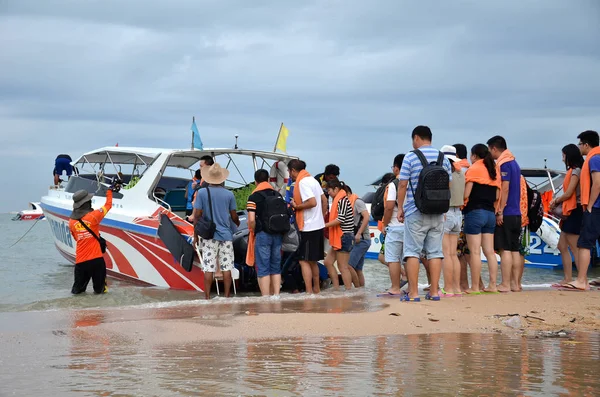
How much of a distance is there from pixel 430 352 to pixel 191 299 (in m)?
5.33

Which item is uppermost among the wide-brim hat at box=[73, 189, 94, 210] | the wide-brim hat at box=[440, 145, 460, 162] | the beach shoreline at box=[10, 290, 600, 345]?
the wide-brim hat at box=[440, 145, 460, 162]

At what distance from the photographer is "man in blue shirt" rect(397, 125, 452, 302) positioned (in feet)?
24.4

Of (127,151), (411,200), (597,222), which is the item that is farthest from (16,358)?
(127,151)

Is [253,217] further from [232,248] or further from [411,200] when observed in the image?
[411,200]

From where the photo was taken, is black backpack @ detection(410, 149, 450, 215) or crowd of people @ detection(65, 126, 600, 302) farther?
crowd of people @ detection(65, 126, 600, 302)

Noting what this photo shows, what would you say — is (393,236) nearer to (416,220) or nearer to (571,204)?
(416,220)

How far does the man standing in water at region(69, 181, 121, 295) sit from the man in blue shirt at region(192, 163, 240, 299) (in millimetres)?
1380

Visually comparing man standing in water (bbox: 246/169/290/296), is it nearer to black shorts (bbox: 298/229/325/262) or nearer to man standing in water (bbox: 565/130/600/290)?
black shorts (bbox: 298/229/325/262)

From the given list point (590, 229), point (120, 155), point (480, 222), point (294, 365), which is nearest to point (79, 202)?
point (120, 155)

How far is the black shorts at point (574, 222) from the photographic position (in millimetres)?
9141

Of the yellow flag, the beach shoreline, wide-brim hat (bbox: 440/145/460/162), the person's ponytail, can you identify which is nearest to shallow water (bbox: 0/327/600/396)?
the beach shoreline

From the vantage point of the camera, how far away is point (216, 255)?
31.2 ft

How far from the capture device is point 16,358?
508 centimetres

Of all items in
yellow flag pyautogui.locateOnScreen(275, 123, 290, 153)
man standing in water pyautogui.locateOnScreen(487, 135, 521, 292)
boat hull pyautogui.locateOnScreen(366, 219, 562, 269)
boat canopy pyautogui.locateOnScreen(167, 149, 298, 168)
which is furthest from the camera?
boat hull pyautogui.locateOnScreen(366, 219, 562, 269)
